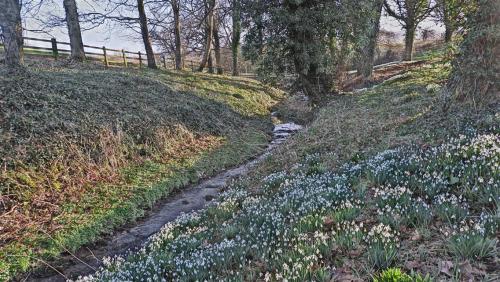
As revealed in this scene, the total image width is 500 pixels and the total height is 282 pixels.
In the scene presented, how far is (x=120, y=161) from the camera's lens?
34.2 ft

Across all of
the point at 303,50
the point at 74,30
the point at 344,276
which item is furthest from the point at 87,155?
the point at 74,30

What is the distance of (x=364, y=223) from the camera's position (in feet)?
15.6

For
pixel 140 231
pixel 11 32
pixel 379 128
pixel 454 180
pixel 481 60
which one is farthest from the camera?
pixel 11 32

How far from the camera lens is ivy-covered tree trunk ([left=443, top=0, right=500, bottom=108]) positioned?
8344 millimetres

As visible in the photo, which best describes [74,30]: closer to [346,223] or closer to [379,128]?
[379,128]

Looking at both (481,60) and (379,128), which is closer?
(481,60)

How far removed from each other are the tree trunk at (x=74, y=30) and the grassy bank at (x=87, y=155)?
4.45 m

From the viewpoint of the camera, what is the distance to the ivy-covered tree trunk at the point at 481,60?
834 centimetres

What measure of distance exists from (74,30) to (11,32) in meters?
8.68

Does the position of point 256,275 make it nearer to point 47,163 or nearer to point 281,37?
point 47,163

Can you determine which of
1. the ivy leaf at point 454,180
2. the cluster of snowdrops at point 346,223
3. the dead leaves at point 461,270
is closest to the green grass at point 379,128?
the cluster of snowdrops at point 346,223

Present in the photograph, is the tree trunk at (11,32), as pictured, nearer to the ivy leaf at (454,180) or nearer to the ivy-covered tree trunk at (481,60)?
the ivy leaf at (454,180)

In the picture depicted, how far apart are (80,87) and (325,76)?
1449 centimetres

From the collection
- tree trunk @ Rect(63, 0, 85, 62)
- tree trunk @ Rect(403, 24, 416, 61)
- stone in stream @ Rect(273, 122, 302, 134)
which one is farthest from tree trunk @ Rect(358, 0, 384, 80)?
tree trunk @ Rect(63, 0, 85, 62)
